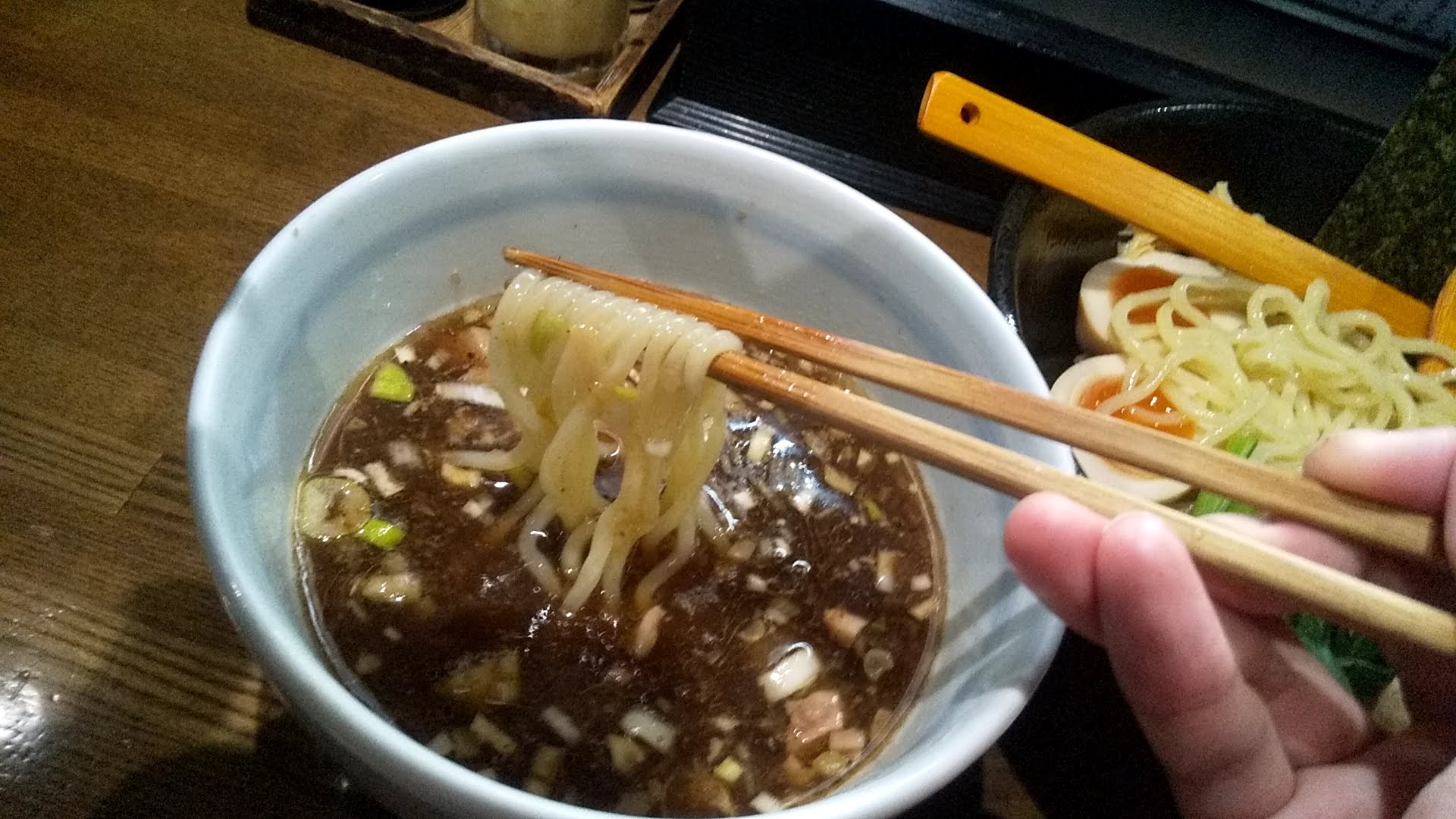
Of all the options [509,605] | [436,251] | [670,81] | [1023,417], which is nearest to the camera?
[1023,417]

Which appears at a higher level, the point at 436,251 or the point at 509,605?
the point at 436,251

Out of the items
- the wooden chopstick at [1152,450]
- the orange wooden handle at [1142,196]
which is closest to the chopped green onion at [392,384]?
the wooden chopstick at [1152,450]

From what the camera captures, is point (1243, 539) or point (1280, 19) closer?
point (1243, 539)

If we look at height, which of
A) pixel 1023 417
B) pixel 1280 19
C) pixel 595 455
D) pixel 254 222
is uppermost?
pixel 1280 19

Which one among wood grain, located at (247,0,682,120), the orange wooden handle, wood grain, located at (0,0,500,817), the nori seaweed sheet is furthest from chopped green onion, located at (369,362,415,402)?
the nori seaweed sheet

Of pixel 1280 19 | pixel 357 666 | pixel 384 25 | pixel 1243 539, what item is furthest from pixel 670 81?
pixel 1243 539

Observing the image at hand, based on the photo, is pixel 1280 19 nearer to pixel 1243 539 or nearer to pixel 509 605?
pixel 1243 539

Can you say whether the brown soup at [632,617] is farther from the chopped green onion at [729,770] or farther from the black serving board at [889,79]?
the black serving board at [889,79]
